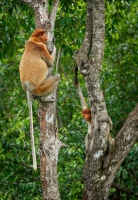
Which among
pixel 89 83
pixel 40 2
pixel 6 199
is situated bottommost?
pixel 6 199

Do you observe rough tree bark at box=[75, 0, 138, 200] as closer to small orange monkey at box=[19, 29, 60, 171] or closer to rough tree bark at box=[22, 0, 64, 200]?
small orange monkey at box=[19, 29, 60, 171]

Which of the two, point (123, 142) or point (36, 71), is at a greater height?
point (36, 71)

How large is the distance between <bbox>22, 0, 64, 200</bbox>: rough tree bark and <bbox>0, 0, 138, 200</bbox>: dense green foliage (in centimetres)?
125

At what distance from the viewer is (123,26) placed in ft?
27.5

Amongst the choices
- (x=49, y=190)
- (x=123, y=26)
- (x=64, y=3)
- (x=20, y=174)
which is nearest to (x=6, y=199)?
(x=20, y=174)

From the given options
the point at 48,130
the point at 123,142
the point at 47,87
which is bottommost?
the point at 123,142

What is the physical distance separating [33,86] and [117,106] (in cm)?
255

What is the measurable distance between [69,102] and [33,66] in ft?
11.1

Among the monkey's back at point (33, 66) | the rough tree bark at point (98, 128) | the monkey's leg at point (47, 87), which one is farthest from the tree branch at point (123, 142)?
the monkey's back at point (33, 66)

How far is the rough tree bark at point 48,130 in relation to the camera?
16.3ft

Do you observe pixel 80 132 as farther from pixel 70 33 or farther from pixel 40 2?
pixel 40 2

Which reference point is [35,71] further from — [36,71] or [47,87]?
[47,87]

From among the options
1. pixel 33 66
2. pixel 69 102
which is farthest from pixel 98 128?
pixel 69 102

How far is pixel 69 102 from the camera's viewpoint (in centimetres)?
867
